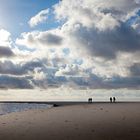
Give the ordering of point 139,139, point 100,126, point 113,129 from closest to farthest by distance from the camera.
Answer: point 139,139 < point 113,129 < point 100,126

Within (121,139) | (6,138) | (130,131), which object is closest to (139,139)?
(121,139)

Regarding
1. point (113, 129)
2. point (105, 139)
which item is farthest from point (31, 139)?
point (113, 129)

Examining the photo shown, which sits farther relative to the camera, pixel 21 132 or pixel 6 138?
pixel 21 132

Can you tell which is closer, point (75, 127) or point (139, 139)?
point (139, 139)

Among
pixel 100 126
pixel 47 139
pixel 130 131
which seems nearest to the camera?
pixel 47 139

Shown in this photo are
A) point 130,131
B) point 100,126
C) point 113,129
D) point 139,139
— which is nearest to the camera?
point 139,139

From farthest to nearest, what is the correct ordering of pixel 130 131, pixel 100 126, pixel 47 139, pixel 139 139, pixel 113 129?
pixel 100 126
pixel 113 129
pixel 130 131
pixel 47 139
pixel 139 139

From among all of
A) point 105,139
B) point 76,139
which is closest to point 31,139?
point 76,139

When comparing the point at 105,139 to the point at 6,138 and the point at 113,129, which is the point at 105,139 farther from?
the point at 6,138

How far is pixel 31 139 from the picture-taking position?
21312 millimetres

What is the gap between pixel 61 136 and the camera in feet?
72.1

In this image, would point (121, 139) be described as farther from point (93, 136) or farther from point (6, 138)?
point (6, 138)

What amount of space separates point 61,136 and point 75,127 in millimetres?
4590

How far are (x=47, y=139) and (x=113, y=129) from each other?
19.8 feet
